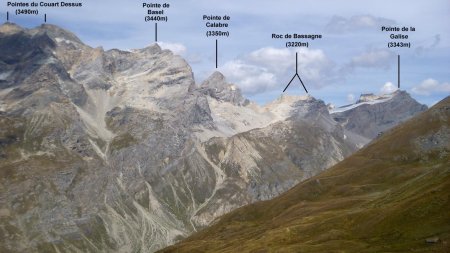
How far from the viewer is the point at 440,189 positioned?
5896 inches

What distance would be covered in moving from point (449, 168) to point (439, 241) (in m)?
60.5

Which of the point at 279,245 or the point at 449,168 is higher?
the point at 449,168

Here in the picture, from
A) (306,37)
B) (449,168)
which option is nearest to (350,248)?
(449,168)

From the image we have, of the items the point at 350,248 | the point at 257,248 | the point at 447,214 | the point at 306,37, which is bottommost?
the point at 257,248

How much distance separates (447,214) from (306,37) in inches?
2989

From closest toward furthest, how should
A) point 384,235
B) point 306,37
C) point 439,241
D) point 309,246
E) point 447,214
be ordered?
point 439,241 < point 447,214 < point 384,235 < point 309,246 < point 306,37

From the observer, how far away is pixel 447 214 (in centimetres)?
13625

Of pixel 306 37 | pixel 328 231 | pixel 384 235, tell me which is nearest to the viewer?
pixel 384 235

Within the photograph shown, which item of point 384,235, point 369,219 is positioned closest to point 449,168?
point 369,219

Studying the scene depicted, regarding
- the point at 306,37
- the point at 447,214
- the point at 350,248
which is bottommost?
the point at 350,248

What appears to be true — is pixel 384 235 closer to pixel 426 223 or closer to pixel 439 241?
pixel 426 223

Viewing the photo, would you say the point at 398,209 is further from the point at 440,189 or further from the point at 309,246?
the point at 309,246

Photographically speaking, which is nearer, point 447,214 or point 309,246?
point 447,214

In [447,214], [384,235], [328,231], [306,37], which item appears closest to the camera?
[447,214]
